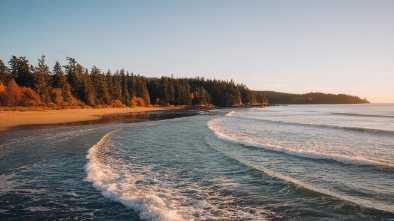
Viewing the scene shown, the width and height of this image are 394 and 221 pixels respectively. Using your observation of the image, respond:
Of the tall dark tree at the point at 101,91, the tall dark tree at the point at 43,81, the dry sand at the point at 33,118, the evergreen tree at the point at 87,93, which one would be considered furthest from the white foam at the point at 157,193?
the tall dark tree at the point at 101,91

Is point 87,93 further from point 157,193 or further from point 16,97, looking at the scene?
point 157,193

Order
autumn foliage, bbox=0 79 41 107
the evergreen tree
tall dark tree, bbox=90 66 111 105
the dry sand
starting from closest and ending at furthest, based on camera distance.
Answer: the dry sand → autumn foliage, bbox=0 79 41 107 → the evergreen tree → tall dark tree, bbox=90 66 111 105

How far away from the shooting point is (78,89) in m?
83.3

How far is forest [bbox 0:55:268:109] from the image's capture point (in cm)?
6038

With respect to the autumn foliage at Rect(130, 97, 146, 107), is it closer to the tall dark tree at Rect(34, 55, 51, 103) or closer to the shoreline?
the tall dark tree at Rect(34, 55, 51, 103)

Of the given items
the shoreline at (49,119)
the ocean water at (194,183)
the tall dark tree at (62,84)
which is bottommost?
the ocean water at (194,183)

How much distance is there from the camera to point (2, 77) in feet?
225

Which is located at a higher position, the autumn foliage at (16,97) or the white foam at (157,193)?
the autumn foliage at (16,97)

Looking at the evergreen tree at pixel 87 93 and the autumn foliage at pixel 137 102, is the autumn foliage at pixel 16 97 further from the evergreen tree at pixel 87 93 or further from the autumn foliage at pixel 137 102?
the autumn foliage at pixel 137 102

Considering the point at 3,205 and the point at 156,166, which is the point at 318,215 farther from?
the point at 3,205

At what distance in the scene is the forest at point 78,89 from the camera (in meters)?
60.4

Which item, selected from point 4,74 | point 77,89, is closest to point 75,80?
point 77,89

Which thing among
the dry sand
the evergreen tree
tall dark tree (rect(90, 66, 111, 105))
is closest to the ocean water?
the dry sand

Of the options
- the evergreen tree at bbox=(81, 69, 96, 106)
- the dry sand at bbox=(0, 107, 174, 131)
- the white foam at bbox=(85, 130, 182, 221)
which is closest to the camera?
the white foam at bbox=(85, 130, 182, 221)
